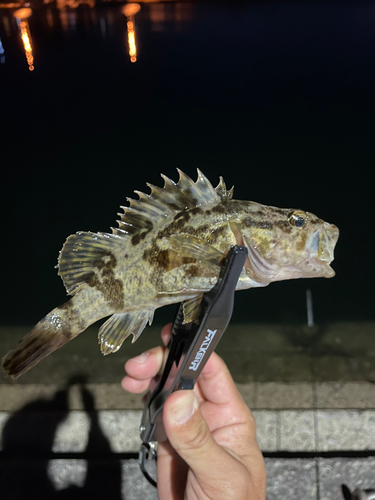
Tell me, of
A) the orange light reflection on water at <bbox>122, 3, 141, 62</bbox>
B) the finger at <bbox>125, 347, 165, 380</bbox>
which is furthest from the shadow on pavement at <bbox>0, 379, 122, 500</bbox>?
the orange light reflection on water at <bbox>122, 3, 141, 62</bbox>

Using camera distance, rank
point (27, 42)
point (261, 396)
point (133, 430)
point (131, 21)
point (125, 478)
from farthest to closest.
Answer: point (131, 21) < point (27, 42) < point (261, 396) < point (133, 430) < point (125, 478)

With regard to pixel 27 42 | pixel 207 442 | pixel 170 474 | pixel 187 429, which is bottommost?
pixel 170 474

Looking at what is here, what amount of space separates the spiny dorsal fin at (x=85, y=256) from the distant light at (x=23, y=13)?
14012 mm

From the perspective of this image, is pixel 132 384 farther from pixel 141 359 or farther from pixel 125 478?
pixel 125 478

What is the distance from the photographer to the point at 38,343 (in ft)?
4.17

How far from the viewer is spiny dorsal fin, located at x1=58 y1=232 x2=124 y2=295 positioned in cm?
144

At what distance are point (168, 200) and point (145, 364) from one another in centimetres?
109

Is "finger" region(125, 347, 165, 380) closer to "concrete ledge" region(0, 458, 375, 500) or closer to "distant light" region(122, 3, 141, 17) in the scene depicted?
"concrete ledge" region(0, 458, 375, 500)

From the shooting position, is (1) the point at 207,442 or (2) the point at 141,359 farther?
(2) the point at 141,359

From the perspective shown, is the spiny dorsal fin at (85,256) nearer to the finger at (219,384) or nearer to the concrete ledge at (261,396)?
the finger at (219,384)

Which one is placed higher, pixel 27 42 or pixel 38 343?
pixel 27 42

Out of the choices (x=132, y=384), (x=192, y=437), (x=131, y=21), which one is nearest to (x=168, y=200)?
(x=192, y=437)

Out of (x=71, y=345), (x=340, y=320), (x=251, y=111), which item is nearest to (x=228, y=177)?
(x=251, y=111)

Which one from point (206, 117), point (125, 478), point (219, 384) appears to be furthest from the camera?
point (206, 117)
